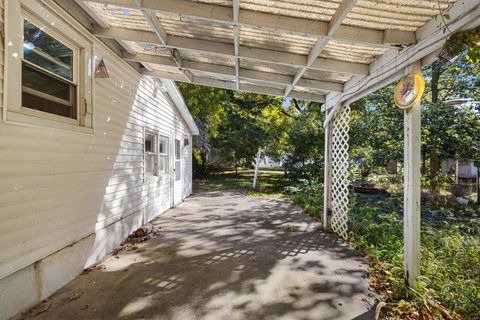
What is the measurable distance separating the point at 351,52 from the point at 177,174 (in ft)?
22.7

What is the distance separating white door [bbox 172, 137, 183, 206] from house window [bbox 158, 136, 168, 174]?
87cm

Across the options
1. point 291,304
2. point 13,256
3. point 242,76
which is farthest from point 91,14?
point 291,304

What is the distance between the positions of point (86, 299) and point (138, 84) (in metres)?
4.11

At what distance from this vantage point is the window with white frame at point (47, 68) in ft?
8.20

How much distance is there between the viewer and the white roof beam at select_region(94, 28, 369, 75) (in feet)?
12.5

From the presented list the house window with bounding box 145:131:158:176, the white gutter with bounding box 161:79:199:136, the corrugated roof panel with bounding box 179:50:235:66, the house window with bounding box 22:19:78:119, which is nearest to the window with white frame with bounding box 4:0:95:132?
the house window with bounding box 22:19:78:119

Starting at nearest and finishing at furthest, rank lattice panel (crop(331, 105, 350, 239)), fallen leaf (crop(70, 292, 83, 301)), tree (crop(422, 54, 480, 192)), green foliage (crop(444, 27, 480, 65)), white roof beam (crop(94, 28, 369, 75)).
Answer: green foliage (crop(444, 27, 480, 65)) → fallen leaf (crop(70, 292, 83, 301)) → white roof beam (crop(94, 28, 369, 75)) → lattice panel (crop(331, 105, 350, 239)) → tree (crop(422, 54, 480, 192))

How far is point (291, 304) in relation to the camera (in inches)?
116

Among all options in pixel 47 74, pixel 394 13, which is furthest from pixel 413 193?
pixel 47 74

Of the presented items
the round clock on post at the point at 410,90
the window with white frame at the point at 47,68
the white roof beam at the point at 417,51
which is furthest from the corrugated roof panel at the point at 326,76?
the window with white frame at the point at 47,68

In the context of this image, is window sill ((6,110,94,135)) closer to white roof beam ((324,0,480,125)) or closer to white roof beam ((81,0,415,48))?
white roof beam ((81,0,415,48))

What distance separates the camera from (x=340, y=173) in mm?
5680

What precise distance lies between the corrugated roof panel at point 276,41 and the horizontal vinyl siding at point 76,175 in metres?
2.22

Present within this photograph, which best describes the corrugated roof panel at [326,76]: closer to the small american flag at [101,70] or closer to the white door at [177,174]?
the small american flag at [101,70]
